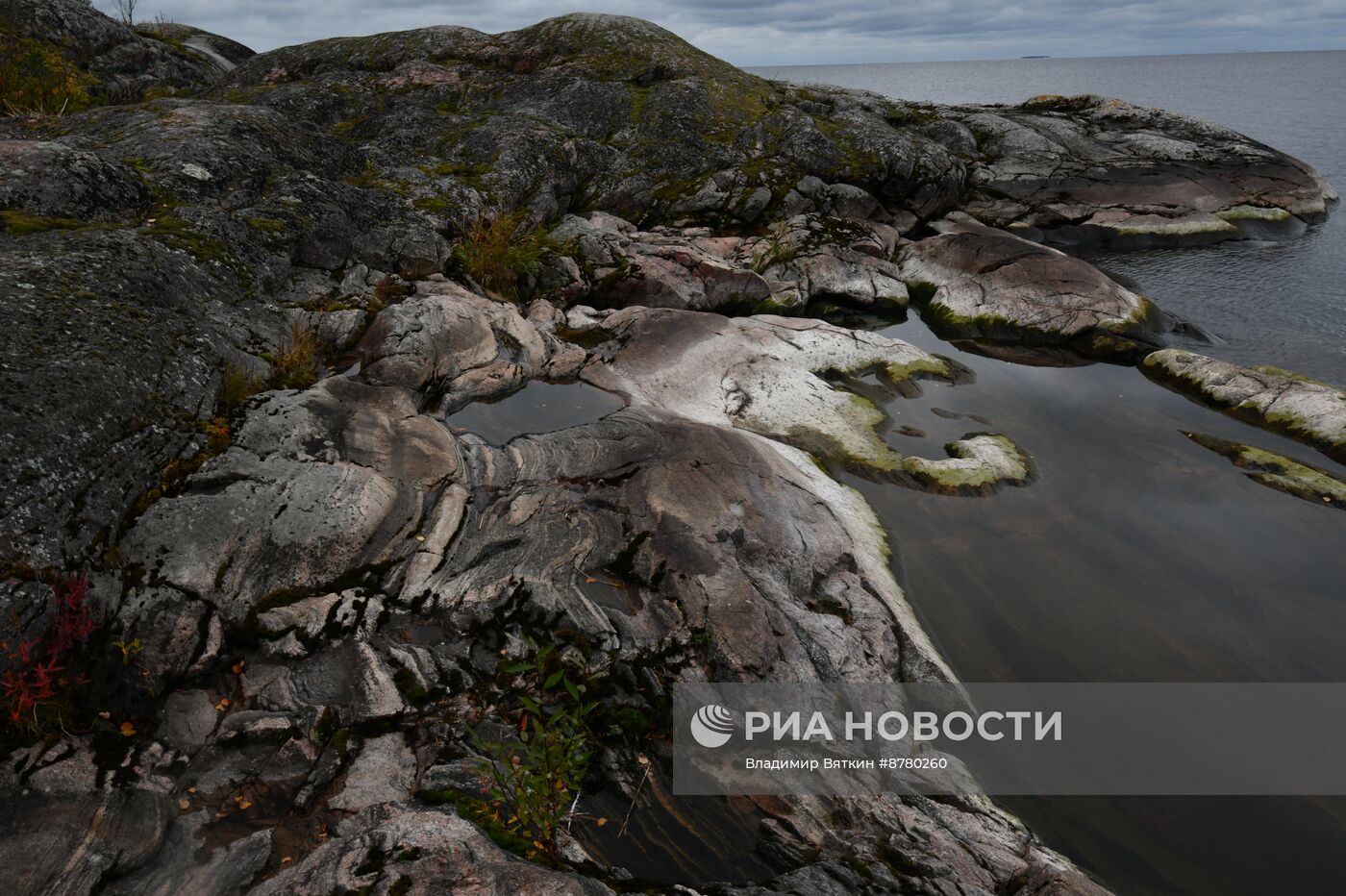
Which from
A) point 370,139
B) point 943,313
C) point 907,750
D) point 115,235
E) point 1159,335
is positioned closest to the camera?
point 907,750

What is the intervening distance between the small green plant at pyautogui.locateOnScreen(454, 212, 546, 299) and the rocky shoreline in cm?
9

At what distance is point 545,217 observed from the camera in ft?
86.8

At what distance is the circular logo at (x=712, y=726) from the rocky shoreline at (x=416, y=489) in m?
0.49

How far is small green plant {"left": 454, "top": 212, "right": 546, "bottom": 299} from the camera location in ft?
65.8

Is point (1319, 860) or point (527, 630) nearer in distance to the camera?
point (1319, 860)

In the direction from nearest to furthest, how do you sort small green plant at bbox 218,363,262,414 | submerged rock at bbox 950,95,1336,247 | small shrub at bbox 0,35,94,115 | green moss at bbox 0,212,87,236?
1. small green plant at bbox 218,363,262,414
2. green moss at bbox 0,212,87,236
3. small shrub at bbox 0,35,94,115
4. submerged rock at bbox 950,95,1336,247

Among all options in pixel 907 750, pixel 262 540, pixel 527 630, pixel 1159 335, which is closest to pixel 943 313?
pixel 1159 335

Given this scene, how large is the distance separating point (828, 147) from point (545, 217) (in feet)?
48.6

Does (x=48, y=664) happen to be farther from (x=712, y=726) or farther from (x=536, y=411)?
(x=536, y=411)

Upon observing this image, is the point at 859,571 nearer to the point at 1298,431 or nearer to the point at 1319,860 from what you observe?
the point at 1319,860

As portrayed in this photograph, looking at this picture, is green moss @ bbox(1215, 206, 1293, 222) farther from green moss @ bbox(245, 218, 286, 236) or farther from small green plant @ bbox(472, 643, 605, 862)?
small green plant @ bbox(472, 643, 605, 862)

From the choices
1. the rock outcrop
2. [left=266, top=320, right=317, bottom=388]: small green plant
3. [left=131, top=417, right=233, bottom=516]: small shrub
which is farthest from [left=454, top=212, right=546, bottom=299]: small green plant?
the rock outcrop

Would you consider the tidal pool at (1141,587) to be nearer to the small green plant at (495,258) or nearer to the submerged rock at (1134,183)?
the small green plant at (495,258)

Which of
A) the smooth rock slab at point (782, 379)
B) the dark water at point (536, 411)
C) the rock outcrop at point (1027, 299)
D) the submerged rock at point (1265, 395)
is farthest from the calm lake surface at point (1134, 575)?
the dark water at point (536, 411)
